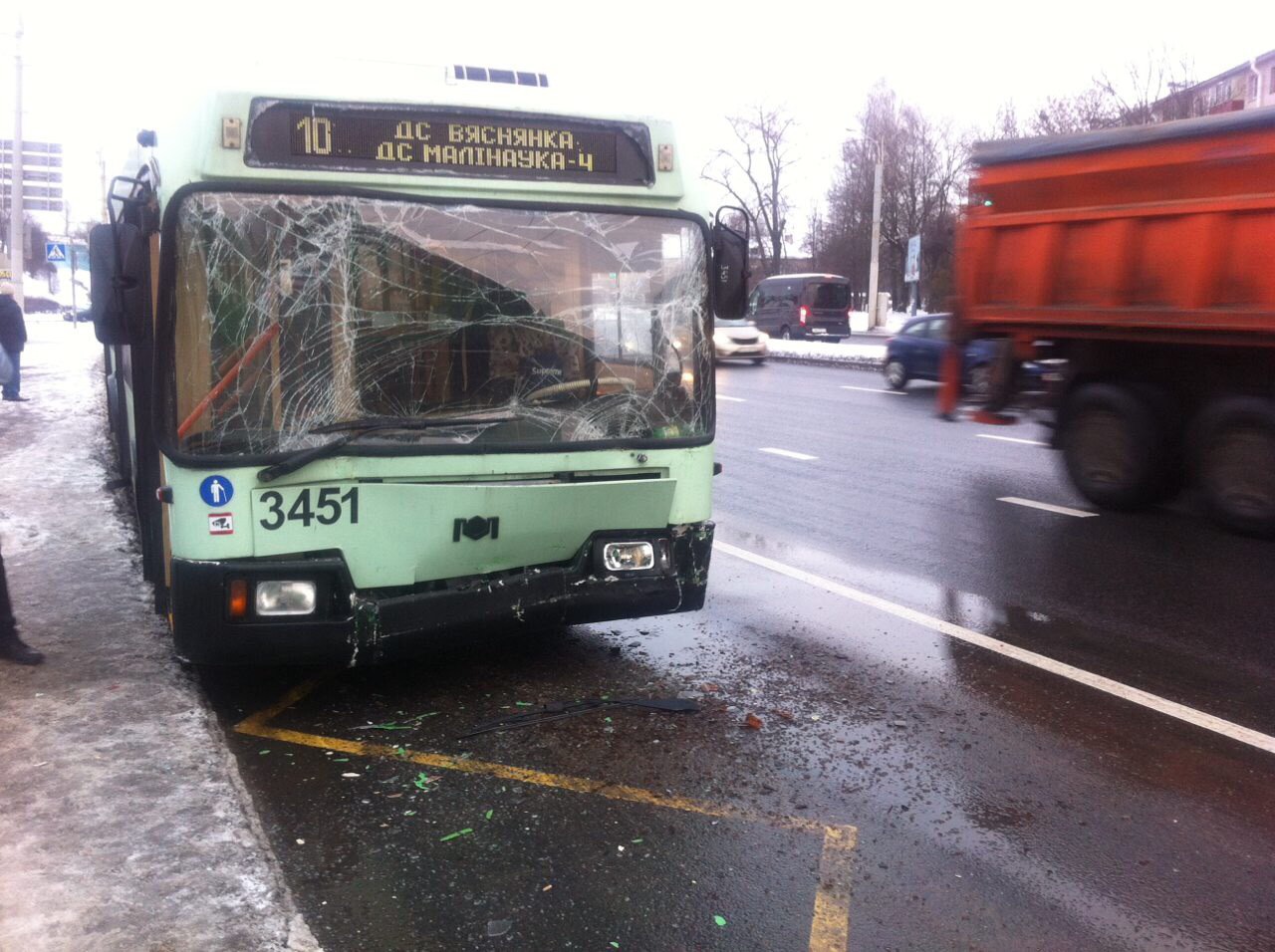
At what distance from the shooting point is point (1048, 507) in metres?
10.3

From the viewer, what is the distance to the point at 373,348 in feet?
16.0

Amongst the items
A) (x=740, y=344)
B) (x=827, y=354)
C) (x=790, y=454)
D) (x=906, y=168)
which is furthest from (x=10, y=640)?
(x=906, y=168)

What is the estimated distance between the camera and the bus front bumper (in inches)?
188

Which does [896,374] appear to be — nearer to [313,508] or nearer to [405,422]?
[405,422]

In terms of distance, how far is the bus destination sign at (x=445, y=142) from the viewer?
4758mm

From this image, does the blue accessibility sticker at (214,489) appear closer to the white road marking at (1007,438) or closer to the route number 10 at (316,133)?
the route number 10 at (316,133)

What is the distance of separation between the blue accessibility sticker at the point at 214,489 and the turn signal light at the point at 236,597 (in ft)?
1.09

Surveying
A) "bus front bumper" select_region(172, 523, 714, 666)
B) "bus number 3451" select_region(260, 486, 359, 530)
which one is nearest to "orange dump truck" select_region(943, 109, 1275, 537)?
"bus front bumper" select_region(172, 523, 714, 666)

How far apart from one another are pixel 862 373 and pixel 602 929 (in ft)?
81.7

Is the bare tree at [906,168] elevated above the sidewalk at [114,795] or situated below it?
above

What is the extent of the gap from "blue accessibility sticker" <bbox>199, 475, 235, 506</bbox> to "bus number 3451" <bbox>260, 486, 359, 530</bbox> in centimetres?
14

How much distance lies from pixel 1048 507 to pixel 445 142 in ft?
23.2

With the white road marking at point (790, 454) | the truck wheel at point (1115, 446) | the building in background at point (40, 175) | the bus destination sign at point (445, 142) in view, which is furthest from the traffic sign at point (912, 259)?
the building in background at point (40, 175)

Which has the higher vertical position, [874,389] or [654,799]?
[874,389]
